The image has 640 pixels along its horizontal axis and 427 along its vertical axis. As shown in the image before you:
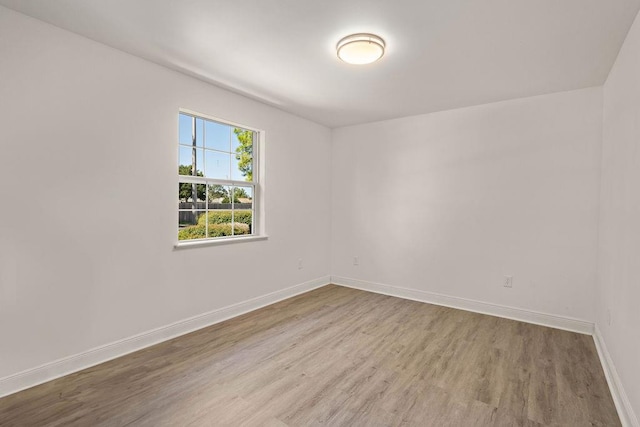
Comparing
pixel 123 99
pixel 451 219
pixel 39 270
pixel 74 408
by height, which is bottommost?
pixel 74 408

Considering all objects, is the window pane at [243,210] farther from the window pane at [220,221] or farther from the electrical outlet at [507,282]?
the electrical outlet at [507,282]

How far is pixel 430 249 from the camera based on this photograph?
412 cm

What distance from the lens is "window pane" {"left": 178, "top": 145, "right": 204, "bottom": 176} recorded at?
3.09m

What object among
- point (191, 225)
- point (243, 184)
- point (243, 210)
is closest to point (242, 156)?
point (243, 184)

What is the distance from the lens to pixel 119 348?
2551mm

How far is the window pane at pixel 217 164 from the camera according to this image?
3314 mm

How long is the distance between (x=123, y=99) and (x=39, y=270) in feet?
4.65

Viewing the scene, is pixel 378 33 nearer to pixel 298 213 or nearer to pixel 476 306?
pixel 298 213

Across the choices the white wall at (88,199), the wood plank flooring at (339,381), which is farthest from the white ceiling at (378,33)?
the wood plank flooring at (339,381)

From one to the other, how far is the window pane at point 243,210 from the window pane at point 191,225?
0.43m

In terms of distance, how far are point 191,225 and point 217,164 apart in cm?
72

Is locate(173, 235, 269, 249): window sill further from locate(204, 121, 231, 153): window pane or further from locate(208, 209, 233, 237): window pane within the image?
locate(204, 121, 231, 153): window pane

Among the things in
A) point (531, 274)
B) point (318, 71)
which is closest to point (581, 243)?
point (531, 274)

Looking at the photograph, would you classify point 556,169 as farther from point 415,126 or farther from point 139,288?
point 139,288
